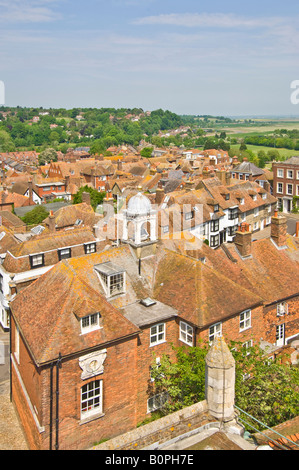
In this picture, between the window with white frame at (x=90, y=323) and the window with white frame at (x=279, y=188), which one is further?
the window with white frame at (x=279, y=188)

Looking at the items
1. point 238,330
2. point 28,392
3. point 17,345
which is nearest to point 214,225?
point 238,330

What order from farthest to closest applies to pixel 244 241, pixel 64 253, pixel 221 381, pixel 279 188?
pixel 279 188
pixel 64 253
pixel 244 241
pixel 221 381

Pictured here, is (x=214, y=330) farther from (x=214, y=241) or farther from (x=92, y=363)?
(x=214, y=241)

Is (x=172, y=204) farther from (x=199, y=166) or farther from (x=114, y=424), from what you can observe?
(x=199, y=166)

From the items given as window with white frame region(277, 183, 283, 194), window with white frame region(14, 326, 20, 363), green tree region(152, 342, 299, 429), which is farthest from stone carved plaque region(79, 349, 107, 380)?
window with white frame region(277, 183, 283, 194)

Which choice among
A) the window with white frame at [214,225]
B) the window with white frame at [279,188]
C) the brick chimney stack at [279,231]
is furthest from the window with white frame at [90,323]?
the window with white frame at [279,188]

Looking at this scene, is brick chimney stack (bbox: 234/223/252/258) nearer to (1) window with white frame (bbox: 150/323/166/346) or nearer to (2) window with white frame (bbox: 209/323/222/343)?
(2) window with white frame (bbox: 209/323/222/343)

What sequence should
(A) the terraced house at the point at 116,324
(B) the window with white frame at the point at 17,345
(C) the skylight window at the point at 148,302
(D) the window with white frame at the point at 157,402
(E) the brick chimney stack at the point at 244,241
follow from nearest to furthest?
1. (A) the terraced house at the point at 116,324
2. (D) the window with white frame at the point at 157,402
3. (B) the window with white frame at the point at 17,345
4. (C) the skylight window at the point at 148,302
5. (E) the brick chimney stack at the point at 244,241

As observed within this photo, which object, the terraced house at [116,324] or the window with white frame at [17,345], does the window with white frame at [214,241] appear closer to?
the terraced house at [116,324]
